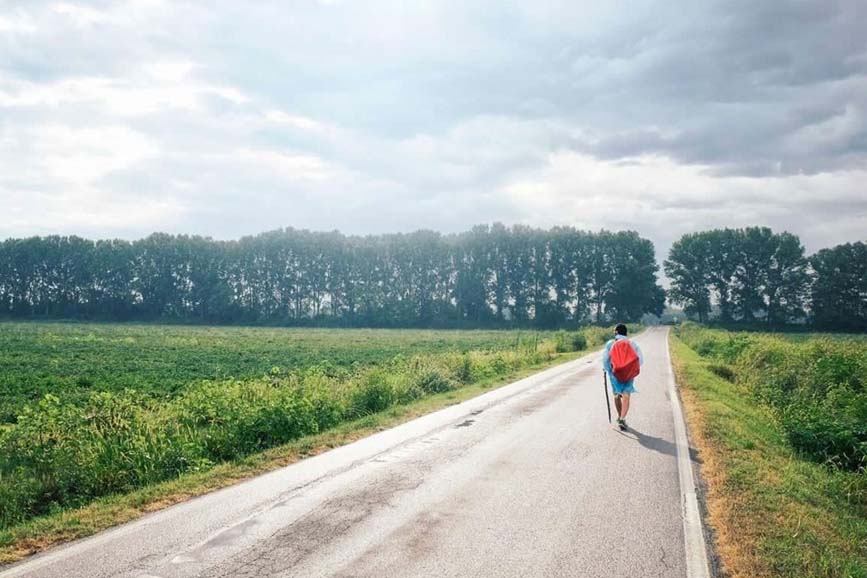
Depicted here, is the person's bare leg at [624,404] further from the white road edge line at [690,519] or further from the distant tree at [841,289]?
the distant tree at [841,289]

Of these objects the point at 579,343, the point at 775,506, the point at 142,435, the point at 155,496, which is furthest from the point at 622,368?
the point at 579,343

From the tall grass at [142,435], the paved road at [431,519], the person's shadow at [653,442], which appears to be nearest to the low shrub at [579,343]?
the tall grass at [142,435]

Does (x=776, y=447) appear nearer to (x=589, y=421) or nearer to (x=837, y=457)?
(x=837, y=457)

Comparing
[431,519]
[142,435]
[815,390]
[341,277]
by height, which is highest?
[341,277]

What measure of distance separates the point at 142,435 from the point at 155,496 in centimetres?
223

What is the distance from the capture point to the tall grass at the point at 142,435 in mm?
7613

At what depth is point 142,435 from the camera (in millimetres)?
8930

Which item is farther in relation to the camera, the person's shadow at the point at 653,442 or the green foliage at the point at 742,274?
the green foliage at the point at 742,274

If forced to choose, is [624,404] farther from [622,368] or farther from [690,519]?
[690,519]

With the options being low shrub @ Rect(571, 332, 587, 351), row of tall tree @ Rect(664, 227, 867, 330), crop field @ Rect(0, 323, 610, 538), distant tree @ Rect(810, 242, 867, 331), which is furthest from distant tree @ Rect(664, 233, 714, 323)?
crop field @ Rect(0, 323, 610, 538)

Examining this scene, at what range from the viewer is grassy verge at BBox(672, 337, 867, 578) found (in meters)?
5.05

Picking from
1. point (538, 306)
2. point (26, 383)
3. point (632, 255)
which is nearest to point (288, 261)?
point (538, 306)

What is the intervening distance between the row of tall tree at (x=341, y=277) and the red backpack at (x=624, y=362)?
8680 cm

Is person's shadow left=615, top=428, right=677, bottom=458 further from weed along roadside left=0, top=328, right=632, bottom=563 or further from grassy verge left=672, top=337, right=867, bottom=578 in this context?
weed along roadside left=0, top=328, right=632, bottom=563
